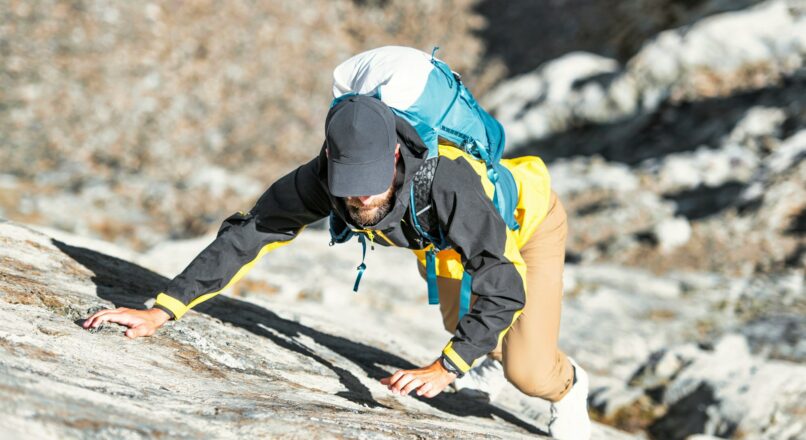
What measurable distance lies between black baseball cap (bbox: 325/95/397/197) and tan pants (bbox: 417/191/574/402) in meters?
1.66

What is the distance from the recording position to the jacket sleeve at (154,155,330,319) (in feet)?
15.3

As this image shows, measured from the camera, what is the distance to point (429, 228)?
4.43 m

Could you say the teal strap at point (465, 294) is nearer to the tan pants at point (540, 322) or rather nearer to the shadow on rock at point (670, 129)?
the tan pants at point (540, 322)

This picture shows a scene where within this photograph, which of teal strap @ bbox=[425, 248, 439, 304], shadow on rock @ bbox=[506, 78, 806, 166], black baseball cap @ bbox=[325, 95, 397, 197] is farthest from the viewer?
shadow on rock @ bbox=[506, 78, 806, 166]

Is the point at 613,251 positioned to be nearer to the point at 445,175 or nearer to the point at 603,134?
the point at 603,134

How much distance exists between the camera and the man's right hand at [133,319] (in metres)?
4.44

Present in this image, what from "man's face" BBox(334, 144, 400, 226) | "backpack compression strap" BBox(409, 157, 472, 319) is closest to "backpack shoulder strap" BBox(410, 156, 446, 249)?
"backpack compression strap" BBox(409, 157, 472, 319)

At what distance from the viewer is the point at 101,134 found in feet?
62.0

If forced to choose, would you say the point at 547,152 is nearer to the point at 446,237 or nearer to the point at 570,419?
the point at 570,419

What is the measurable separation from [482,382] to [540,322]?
4.20 ft

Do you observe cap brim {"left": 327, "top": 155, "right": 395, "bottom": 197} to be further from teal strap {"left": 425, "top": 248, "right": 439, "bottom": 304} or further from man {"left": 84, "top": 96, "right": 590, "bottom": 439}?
teal strap {"left": 425, "top": 248, "right": 439, "bottom": 304}

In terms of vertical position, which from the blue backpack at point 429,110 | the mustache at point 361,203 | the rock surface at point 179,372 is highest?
the blue backpack at point 429,110

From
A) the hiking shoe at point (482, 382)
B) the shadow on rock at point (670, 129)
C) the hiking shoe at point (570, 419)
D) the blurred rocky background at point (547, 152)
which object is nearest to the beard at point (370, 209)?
the blurred rocky background at point (547, 152)

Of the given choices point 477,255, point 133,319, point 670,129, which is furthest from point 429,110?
point 670,129
